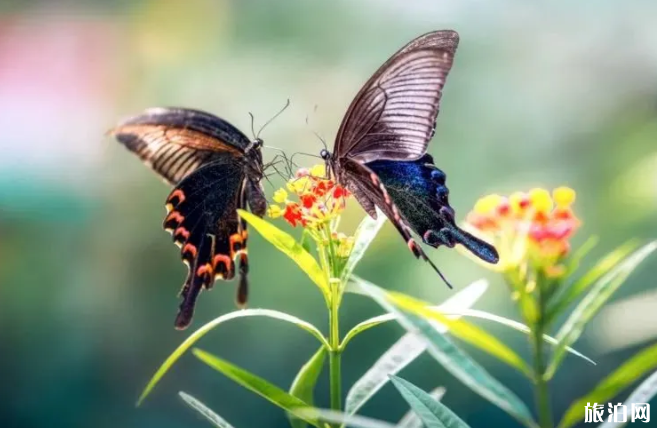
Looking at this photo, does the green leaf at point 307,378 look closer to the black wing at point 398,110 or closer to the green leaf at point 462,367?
the green leaf at point 462,367

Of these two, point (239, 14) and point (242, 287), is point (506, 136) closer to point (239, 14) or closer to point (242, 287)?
point (239, 14)

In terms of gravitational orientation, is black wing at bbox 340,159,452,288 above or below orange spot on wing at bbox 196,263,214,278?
above

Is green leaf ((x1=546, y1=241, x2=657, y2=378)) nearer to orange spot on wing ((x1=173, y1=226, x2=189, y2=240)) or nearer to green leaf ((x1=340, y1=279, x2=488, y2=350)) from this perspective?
green leaf ((x1=340, y1=279, x2=488, y2=350))

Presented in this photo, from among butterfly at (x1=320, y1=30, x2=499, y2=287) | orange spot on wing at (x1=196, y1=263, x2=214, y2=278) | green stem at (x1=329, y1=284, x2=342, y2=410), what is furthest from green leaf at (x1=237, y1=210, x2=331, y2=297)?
orange spot on wing at (x1=196, y1=263, x2=214, y2=278)

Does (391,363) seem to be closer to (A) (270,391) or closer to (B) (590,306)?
(A) (270,391)

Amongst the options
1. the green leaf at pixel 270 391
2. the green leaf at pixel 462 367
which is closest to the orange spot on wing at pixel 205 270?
the green leaf at pixel 270 391

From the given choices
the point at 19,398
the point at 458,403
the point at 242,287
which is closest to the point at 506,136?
the point at 458,403
